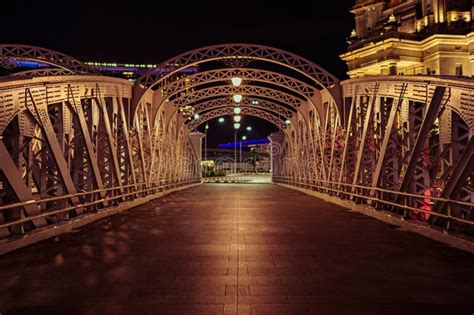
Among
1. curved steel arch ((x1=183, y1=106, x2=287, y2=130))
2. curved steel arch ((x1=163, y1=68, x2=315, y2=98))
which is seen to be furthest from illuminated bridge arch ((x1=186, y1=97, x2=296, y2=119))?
curved steel arch ((x1=163, y1=68, x2=315, y2=98))

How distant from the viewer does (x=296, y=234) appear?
12641mm

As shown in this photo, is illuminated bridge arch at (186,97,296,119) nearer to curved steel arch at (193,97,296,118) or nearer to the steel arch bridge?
curved steel arch at (193,97,296,118)

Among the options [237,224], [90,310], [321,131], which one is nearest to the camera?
[90,310]

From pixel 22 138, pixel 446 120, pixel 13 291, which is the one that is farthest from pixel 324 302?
pixel 22 138

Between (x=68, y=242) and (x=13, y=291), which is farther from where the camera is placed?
(x=68, y=242)

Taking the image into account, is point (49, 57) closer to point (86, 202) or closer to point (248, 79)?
point (86, 202)

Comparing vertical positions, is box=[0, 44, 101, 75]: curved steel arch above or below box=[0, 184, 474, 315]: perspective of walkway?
above

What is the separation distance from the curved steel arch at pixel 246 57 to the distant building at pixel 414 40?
87.1 ft

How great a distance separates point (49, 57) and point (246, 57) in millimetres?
8471

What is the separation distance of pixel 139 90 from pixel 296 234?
12.7 m

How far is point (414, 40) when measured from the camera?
2012 inches

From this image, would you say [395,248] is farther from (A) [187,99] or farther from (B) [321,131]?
(A) [187,99]

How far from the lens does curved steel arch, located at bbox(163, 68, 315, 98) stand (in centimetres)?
2831

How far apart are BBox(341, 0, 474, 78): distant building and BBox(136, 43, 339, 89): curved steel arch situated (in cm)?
2656
